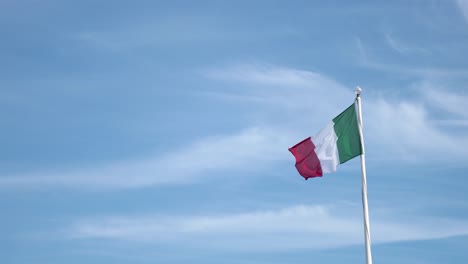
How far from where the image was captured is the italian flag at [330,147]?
42344 mm

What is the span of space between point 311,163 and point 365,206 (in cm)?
563

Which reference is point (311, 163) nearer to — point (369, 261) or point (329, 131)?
point (329, 131)

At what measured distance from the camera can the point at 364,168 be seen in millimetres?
40969

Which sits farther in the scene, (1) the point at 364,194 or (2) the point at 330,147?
(2) the point at 330,147

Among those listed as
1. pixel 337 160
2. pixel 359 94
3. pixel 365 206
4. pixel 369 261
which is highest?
pixel 359 94

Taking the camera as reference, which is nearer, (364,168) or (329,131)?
(364,168)

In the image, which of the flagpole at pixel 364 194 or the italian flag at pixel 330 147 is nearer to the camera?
the flagpole at pixel 364 194

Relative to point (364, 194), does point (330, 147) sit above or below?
above

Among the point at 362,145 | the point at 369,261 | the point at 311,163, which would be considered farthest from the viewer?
the point at 311,163

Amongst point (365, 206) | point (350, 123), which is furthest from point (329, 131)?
point (365, 206)

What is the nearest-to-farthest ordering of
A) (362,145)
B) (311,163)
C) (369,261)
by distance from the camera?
(369,261) → (362,145) → (311,163)

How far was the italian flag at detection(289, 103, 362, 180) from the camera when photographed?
42.3 meters

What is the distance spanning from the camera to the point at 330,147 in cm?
4353

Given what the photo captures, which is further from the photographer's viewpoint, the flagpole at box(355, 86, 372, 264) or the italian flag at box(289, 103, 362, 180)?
the italian flag at box(289, 103, 362, 180)
